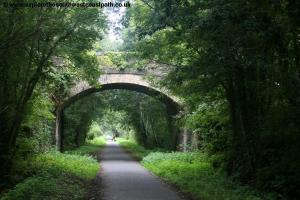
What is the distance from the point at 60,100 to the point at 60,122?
2.41m

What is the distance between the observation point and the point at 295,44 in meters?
10.0

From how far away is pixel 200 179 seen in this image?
1362cm

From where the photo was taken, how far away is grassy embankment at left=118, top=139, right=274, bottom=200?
10484 mm

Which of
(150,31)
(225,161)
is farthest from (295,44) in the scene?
(225,161)

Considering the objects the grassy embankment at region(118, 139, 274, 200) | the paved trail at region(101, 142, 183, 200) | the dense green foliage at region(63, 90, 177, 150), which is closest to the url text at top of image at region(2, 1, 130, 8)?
the paved trail at region(101, 142, 183, 200)

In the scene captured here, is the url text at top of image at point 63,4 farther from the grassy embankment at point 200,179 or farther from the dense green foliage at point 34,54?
the grassy embankment at point 200,179

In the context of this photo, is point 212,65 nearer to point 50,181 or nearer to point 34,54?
point 34,54

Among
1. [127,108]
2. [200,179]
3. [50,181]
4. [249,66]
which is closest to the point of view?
[249,66]

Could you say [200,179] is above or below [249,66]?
below

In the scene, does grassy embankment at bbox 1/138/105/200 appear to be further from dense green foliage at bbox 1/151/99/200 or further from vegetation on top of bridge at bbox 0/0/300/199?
vegetation on top of bridge at bbox 0/0/300/199

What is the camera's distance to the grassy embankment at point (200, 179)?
1048 cm

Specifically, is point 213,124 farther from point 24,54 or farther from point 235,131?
point 24,54

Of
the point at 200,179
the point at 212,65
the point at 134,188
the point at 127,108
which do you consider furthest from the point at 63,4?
the point at 127,108

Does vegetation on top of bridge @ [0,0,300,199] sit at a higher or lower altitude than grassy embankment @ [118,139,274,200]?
higher
